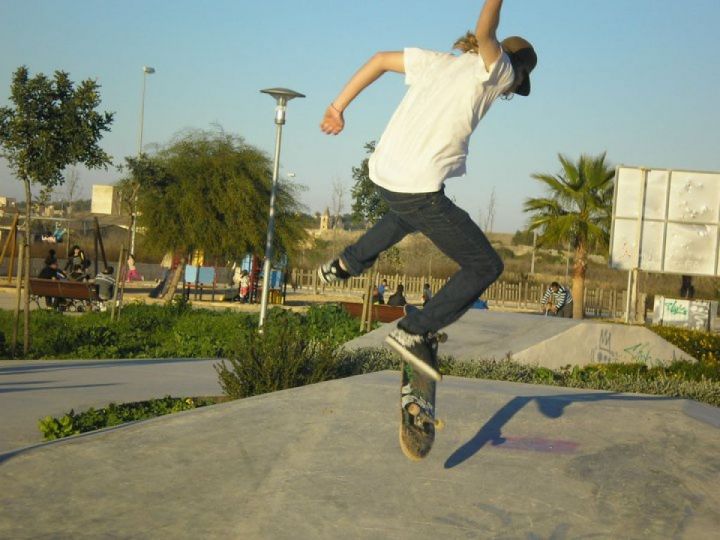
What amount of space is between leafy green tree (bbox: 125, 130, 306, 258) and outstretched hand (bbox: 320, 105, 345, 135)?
89.4 ft

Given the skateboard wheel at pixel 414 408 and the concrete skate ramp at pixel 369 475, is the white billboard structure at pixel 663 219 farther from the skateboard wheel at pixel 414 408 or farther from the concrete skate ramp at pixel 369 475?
the skateboard wheel at pixel 414 408

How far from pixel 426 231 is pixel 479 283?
0.49m

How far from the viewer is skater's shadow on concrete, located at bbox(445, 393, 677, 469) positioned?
5.82 metres

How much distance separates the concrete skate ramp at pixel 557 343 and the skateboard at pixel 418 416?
7103mm

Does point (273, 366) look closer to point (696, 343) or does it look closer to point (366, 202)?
point (696, 343)

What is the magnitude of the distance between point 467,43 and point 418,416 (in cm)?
212

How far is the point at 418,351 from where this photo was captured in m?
5.31

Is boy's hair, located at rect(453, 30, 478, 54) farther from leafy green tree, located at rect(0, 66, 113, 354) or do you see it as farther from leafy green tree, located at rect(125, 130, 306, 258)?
leafy green tree, located at rect(125, 130, 306, 258)

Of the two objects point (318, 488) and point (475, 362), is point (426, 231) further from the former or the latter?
point (475, 362)

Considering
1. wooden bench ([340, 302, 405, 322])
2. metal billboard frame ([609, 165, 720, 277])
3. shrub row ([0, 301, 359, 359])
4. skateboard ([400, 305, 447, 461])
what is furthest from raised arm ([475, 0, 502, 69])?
metal billboard frame ([609, 165, 720, 277])

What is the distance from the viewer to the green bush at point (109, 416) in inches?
290

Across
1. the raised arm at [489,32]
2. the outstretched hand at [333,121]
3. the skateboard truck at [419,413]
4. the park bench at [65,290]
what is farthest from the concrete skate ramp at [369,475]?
the park bench at [65,290]

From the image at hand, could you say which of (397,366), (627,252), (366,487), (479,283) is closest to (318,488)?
(366,487)

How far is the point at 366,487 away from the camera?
5.21 m
